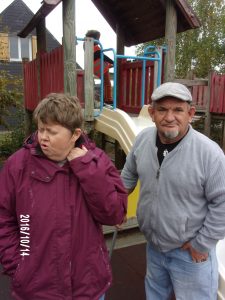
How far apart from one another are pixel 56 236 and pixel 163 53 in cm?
380

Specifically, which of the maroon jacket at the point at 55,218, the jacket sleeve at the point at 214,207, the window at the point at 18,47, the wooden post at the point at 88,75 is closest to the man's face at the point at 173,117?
the jacket sleeve at the point at 214,207

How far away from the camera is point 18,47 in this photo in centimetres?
1688

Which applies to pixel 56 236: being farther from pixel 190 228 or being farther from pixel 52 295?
pixel 190 228

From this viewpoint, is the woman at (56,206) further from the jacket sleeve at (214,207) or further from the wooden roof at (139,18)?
the wooden roof at (139,18)

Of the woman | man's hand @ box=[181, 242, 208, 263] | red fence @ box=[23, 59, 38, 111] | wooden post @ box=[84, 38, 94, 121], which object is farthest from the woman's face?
red fence @ box=[23, 59, 38, 111]

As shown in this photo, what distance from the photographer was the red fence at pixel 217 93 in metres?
7.44

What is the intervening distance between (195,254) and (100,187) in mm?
669

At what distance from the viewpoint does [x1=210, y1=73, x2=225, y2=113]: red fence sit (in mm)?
7438

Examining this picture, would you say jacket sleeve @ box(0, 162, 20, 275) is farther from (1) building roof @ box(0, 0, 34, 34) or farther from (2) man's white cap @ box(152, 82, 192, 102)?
(1) building roof @ box(0, 0, 34, 34)

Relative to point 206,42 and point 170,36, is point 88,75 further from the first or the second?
point 206,42

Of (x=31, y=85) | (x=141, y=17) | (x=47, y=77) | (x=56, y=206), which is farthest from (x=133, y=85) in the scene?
(x=56, y=206)

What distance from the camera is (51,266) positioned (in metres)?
1.35

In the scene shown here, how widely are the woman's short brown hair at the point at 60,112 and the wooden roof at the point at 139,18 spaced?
3469mm

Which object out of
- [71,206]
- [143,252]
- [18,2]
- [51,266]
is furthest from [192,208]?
[18,2]
